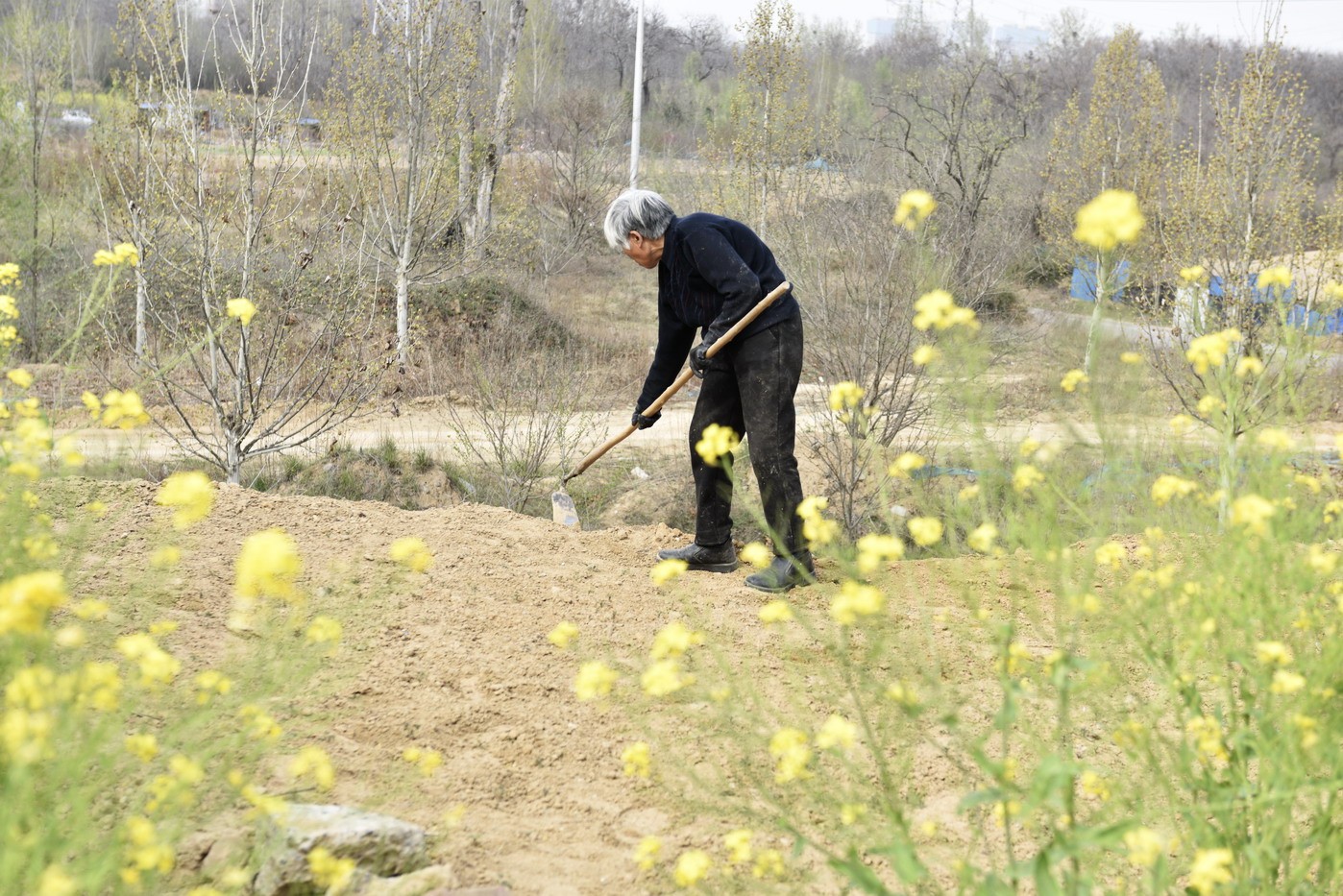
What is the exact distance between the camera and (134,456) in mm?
8930

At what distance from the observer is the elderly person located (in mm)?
4441

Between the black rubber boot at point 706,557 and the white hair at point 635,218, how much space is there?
1.50m

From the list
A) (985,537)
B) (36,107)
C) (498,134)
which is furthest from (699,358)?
(36,107)

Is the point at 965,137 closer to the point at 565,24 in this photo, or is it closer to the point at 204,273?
the point at 204,273

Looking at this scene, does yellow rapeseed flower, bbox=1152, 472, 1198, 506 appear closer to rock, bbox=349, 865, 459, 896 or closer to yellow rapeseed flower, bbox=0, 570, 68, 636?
rock, bbox=349, 865, 459, 896

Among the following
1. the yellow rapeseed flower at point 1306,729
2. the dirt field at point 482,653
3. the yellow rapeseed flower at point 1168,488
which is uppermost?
the yellow rapeseed flower at point 1168,488

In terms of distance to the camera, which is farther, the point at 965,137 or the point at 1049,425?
the point at 965,137

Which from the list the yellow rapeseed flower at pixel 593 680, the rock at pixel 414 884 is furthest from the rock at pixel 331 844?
the yellow rapeseed flower at pixel 593 680

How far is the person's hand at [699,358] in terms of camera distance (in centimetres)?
452

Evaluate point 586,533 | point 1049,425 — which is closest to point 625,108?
point 1049,425

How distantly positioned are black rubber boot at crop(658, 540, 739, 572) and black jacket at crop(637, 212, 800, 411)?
3.30ft

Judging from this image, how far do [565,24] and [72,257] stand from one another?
2787cm

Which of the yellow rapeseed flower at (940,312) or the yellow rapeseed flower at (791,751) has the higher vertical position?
the yellow rapeseed flower at (940,312)

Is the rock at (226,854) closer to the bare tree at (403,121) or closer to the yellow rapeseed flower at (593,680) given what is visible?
the yellow rapeseed flower at (593,680)
